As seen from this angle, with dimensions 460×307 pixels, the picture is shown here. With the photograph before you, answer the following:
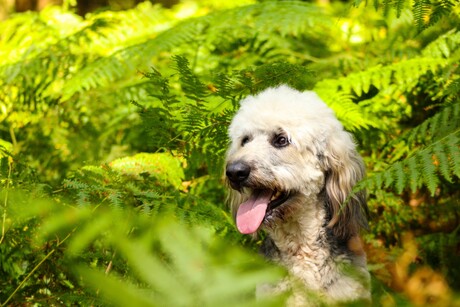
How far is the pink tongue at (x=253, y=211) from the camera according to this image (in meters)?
2.90

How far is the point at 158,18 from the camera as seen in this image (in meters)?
6.54

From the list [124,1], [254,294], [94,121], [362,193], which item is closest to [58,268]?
[254,294]

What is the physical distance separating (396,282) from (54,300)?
7.98ft

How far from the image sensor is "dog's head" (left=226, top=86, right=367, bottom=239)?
9.66 feet

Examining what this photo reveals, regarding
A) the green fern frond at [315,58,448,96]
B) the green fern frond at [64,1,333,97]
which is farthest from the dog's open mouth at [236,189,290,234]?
the green fern frond at [64,1,333,97]

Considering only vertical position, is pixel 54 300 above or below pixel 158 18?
above

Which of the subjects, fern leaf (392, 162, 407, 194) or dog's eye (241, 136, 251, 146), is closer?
fern leaf (392, 162, 407, 194)

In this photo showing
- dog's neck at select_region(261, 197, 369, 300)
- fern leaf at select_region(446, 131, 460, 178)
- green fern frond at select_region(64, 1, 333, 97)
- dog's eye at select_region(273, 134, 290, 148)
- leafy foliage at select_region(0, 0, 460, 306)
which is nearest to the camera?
leafy foliage at select_region(0, 0, 460, 306)

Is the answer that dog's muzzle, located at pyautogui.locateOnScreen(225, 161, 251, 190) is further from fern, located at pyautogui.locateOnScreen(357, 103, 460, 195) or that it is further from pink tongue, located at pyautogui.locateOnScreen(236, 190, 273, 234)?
fern, located at pyautogui.locateOnScreen(357, 103, 460, 195)

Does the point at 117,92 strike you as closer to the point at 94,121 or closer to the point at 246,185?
the point at 94,121

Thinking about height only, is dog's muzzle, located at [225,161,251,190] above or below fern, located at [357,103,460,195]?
below

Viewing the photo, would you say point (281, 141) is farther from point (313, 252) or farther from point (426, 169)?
point (426, 169)

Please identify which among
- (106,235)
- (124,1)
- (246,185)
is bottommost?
(124,1)

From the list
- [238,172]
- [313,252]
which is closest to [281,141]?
[238,172]
